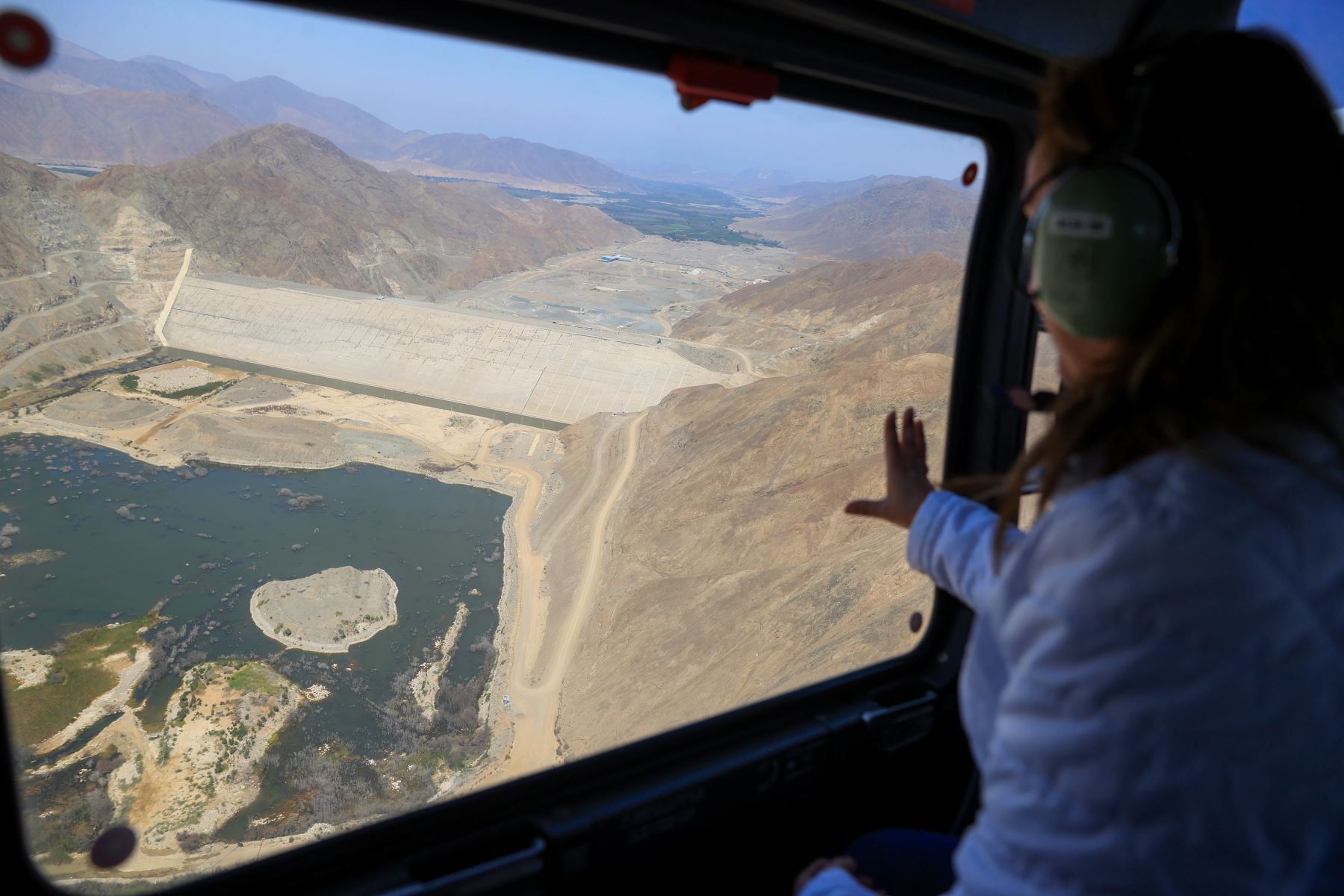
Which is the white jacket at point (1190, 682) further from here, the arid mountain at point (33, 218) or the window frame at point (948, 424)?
the arid mountain at point (33, 218)

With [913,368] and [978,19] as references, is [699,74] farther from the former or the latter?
[913,368]

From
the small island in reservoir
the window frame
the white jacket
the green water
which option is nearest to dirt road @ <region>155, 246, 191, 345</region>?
the green water

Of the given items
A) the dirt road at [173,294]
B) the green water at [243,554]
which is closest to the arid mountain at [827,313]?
the green water at [243,554]

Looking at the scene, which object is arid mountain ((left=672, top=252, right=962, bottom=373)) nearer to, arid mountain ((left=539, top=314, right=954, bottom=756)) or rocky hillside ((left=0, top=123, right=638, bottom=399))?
arid mountain ((left=539, top=314, right=954, bottom=756))

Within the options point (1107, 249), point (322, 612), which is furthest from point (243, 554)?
point (1107, 249)

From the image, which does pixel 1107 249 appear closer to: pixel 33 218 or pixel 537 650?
pixel 33 218
